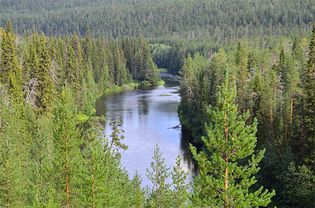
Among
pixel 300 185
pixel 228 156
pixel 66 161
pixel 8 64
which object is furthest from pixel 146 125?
pixel 228 156

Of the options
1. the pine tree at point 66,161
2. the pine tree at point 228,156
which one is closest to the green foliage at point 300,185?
the pine tree at point 66,161

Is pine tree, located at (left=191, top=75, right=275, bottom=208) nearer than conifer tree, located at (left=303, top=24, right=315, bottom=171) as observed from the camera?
Yes

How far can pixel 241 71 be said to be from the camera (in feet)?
270

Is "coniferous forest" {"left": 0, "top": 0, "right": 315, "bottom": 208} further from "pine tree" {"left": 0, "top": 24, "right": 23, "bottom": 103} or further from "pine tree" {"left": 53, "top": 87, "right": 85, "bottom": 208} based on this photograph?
"pine tree" {"left": 0, "top": 24, "right": 23, "bottom": 103}

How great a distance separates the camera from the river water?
72.6m

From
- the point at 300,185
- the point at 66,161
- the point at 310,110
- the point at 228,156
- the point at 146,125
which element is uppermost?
the point at 228,156

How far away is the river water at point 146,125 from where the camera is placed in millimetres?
72625

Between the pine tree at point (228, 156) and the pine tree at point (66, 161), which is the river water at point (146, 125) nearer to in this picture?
the pine tree at point (66, 161)

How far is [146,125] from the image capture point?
3868 inches

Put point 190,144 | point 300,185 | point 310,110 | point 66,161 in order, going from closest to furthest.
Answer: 1. point 190,144
2. point 66,161
3. point 300,185
4. point 310,110

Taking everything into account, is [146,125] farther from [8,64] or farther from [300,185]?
[300,185]

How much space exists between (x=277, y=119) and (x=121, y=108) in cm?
6273

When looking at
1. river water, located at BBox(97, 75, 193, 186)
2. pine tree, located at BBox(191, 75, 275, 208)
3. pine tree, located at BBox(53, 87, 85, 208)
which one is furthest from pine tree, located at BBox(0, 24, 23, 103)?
pine tree, located at BBox(191, 75, 275, 208)

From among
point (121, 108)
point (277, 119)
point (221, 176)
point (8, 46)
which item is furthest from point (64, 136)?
point (121, 108)
